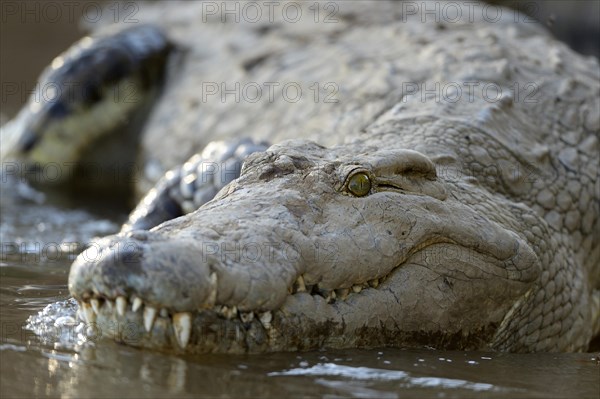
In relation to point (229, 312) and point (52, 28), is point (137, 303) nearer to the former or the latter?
point (229, 312)

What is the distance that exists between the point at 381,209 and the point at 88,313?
1043 millimetres

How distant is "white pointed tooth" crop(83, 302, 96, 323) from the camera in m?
2.93

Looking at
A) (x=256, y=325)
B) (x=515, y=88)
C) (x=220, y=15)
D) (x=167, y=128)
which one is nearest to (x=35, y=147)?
(x=167, y=128)

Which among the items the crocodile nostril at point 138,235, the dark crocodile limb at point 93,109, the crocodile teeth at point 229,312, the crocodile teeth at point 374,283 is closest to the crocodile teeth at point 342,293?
the crocodile teeth at point 374,283

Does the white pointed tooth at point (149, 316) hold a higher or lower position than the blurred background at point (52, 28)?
lower

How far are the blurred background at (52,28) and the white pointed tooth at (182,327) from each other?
4856mm

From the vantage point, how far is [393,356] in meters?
3.17

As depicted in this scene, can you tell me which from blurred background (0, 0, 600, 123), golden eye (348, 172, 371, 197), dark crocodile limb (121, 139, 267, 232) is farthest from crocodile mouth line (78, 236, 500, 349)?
blurred background (0, 0, 600, 123)

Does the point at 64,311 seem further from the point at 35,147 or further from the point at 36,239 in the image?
the point at 35,147

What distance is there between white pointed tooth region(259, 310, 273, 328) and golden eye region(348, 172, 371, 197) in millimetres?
599

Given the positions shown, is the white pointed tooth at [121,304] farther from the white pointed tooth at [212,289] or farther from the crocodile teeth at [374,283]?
the crocodile teeth at [374,283]

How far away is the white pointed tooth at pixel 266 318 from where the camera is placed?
9.72 ft

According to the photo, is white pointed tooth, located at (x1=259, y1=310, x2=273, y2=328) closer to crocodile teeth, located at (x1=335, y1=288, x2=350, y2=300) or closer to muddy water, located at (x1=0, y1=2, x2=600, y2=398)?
muddy water, located at (x1=0, y1=2, x2=600, y2=398)

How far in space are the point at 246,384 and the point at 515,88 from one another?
8.41 feet
